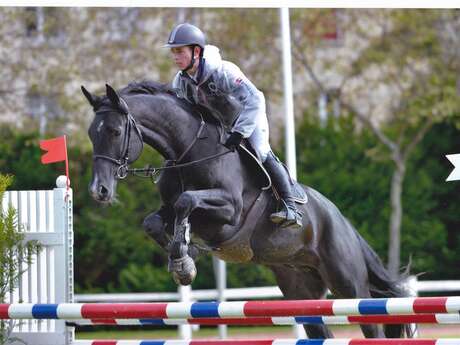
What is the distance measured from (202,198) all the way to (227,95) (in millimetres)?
665

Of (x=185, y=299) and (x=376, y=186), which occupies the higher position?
(x=376, y=186)

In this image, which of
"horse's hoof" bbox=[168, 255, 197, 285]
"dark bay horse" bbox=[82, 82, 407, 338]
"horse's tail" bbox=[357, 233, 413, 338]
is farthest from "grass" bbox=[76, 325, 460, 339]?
"horse's hoof" bbox=[168, 255, 197, 285]

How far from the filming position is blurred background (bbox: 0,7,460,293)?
15.0 metres

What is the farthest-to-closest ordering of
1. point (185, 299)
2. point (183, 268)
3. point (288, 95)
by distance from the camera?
point (185, 299) < point (288, 95) < point (183, 268)

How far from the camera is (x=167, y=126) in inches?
225

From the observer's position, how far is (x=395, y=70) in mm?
16578

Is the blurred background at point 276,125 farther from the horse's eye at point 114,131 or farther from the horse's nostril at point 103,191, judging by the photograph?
the horse's nostril at point 103,191

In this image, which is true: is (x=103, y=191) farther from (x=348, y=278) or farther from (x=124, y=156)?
(x=348, y=278)

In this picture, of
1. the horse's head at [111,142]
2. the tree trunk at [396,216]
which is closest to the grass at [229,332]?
the tree trunk at [396,216]

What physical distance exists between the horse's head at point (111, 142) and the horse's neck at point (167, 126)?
19 centimetres

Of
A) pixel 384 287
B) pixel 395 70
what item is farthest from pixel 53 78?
pixel 384 287

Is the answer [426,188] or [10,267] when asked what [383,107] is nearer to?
[426,188]

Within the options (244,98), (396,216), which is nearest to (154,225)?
(244,98)

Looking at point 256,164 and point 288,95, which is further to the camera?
point 288,95
